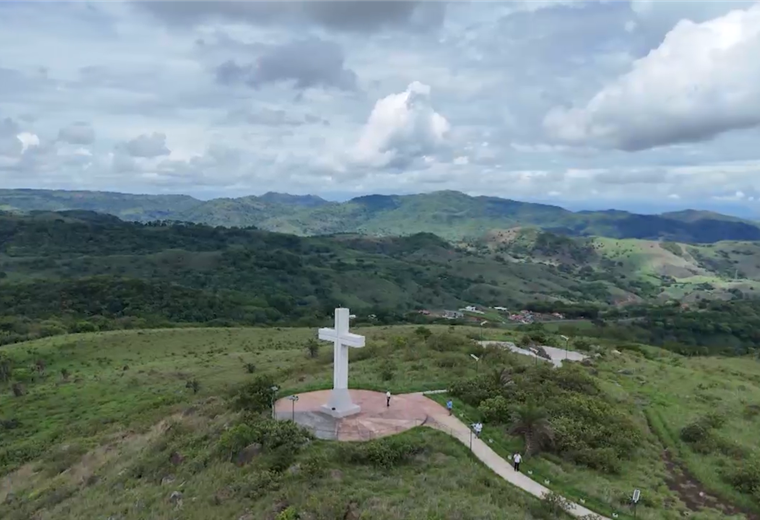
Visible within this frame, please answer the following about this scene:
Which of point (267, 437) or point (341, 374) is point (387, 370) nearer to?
point (341, 374)

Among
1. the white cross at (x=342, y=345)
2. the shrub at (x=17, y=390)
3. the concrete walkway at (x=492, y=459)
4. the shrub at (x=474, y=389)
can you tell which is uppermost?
the white cross at (x=342, y=345)

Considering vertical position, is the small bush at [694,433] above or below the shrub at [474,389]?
below

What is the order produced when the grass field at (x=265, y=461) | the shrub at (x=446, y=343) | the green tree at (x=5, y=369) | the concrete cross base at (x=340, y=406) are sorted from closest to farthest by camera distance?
the grass field at (x=265, y=461) → the concrete cross base at (x=340, y=406) → the shrub at (x=446, y=343) → the green tree at (x=5, y=369)

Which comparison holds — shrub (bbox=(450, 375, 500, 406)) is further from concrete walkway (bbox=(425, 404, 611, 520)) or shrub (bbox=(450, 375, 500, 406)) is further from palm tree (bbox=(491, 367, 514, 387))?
concrete walkway (bbox=(425, 404, 611, 520))

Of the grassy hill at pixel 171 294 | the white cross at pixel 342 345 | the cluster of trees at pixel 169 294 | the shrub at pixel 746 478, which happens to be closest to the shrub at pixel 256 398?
the white cross at pixel 342 345

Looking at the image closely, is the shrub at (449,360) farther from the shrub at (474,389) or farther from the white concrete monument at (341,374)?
the white concrete monument at (341,374)
